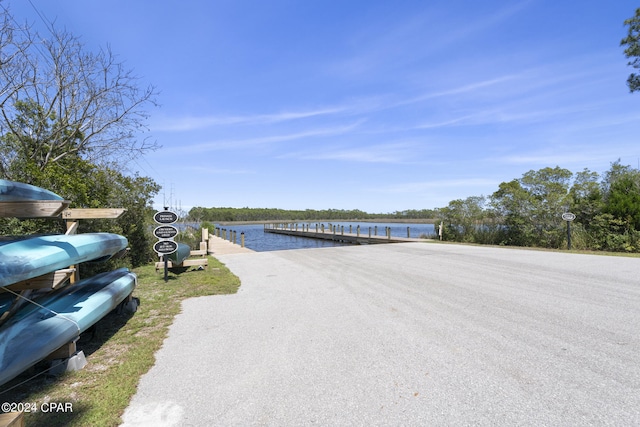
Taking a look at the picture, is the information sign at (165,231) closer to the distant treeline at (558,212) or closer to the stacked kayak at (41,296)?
the stacked kayak at (41,296)

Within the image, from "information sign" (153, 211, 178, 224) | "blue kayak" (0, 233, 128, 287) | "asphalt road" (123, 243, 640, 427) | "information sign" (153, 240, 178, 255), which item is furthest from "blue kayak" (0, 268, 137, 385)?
"information sign" (153, 211, 178, 224)

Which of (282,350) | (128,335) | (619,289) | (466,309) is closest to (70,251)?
(128,335)

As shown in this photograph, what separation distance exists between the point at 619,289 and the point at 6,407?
30.6 ft

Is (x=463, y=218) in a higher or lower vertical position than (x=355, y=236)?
higher

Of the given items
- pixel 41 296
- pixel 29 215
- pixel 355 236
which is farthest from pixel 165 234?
pixel 355 236

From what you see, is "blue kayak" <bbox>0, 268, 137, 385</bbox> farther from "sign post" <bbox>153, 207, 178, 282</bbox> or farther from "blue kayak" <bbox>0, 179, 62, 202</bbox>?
"sign post" <bbox>153, 207, 178, 282</bbox>

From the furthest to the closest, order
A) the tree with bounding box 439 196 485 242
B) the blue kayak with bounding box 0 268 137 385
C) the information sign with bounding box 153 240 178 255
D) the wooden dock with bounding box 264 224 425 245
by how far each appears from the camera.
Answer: the wooden dock with bounding box 264 224 425 245 → the tree with bounding box 439 196 485 242 → the information sign with bounding box 153 240 178 255 → the blue kayak with bounding box 0 268 137 385

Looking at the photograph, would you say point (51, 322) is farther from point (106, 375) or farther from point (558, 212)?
point (558, 212)

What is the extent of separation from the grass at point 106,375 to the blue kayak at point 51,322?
0.36 m

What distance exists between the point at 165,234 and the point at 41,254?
15.6 feet

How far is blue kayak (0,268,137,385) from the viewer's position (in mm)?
2637

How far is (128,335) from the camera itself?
4285 mm

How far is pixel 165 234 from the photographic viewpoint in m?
7.93

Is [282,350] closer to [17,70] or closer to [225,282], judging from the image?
[225,282]
